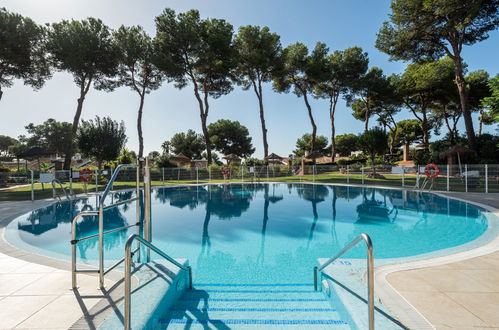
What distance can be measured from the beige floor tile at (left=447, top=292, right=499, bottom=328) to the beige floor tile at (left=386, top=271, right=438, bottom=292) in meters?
0.22

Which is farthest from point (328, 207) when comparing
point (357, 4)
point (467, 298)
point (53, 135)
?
point (53, 135)

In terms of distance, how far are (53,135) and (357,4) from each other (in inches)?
1348

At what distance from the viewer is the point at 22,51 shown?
1744 centimetres

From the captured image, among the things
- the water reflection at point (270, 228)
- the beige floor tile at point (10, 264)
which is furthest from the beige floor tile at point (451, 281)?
the beige floor tile at point (10, 264)

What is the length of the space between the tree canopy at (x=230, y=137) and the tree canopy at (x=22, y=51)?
2966cm

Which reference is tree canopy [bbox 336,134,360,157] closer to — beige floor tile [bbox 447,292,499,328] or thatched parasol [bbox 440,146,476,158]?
thatched parasol [bbox 440,146,476,158]

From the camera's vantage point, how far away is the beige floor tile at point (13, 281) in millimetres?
2646

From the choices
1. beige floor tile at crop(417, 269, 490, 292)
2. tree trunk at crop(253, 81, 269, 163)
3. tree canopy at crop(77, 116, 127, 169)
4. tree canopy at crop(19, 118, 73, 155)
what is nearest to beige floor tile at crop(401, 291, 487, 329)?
beige floor tile at crop(417, 269, 490, 292)

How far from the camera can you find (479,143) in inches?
704

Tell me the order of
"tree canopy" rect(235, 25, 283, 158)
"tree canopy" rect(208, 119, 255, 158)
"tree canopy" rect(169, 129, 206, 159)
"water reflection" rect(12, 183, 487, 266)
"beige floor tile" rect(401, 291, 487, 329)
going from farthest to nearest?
"tree canopy" rect(208, 119, 255, 158) → "tree canopy" rect(169, 129, 206, 159) → "tree canopy" rect(235, 25, 283, 158) → "water reflection" rect(12, 183, 487, 266) → "beige floor tile" rect(401, 291, 487, 329)

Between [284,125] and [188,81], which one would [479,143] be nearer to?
[284,125]

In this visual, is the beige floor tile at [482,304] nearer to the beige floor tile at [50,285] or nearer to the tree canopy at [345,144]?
the beige floor tile at [50,285]

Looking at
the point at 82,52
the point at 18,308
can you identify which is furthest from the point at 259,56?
the point at 18,308

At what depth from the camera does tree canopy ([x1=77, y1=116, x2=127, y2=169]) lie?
20.7 meters
